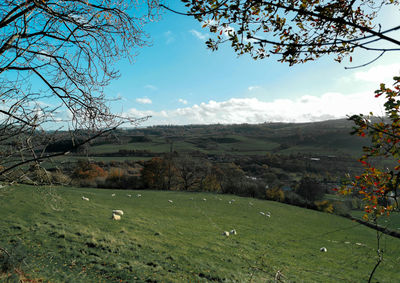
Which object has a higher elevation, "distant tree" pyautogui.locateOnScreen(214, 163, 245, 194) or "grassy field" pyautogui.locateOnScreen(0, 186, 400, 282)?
"grassy field" pyautogui.locateOnScreen(0, 186, 400, 282)

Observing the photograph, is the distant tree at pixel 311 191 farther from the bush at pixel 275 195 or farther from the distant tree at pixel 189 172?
the distant tree at pixel 189 172

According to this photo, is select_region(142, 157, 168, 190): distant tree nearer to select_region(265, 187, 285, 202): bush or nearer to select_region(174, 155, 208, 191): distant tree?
select_region(174, 155, 208, 191): distant tree

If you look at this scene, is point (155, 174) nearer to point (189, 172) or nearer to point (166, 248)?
point (189, 172)

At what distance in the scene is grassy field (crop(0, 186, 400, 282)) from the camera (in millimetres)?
7664

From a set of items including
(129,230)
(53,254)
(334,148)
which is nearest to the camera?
(53,254)

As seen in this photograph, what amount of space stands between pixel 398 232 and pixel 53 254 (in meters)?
35.3

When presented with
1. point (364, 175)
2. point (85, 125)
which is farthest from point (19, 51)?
point (364, 175)

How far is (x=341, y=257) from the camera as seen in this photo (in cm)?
1614

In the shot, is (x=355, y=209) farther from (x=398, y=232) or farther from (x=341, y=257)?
(x=341, y=257)

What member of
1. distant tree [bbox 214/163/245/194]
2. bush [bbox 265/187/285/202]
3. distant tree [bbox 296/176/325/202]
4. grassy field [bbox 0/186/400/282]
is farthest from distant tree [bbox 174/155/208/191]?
grassy field [bbox 0/186/400/282]

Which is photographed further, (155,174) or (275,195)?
(155,174)

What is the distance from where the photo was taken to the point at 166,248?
36.1 feet

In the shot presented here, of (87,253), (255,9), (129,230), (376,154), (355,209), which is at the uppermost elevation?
(255,9)

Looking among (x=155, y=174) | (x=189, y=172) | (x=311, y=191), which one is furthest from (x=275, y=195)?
(x=155, y=174)
